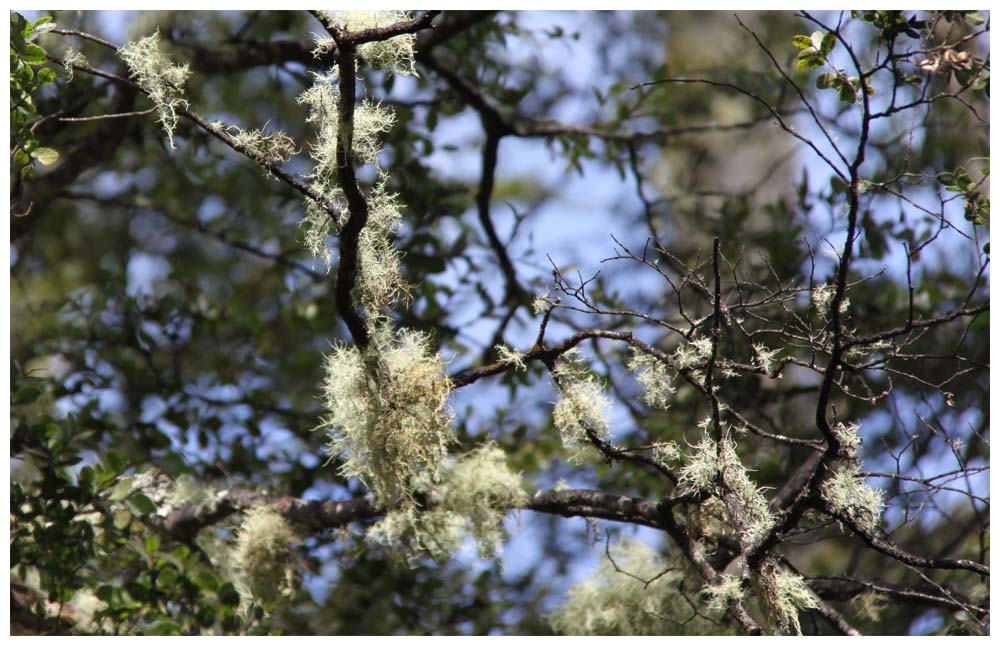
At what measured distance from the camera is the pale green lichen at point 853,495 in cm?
156

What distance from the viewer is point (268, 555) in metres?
2.16

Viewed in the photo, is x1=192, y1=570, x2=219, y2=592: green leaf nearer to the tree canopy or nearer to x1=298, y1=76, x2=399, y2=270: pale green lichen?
the tree canopy

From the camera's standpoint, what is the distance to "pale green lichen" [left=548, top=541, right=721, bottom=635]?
207 cm

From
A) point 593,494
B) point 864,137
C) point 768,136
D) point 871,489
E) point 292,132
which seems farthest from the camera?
point 768,136

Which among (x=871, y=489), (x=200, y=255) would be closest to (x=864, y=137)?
(x=871, y=489)

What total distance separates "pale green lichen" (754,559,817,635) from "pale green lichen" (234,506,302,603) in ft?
3.46

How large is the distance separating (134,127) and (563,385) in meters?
1.66

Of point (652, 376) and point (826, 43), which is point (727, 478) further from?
point (826, 43)

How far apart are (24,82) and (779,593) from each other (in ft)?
4.85

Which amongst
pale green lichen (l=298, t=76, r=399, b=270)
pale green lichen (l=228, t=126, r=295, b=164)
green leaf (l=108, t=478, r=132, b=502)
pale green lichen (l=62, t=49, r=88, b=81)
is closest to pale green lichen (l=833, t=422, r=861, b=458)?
pale green lichen (l=298, t=76, r=399, b=270)

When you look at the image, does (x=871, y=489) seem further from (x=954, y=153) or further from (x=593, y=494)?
(x=954, y=153)

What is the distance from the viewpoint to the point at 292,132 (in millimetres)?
3846

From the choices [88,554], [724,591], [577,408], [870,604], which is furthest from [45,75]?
[870,604]

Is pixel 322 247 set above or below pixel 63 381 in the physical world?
below
